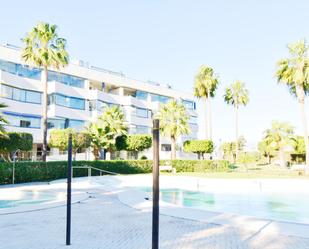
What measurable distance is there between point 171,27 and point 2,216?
670 inches

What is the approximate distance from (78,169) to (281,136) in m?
35.4

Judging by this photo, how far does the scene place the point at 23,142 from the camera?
26.6 meters

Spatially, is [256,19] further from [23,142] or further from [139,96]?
[139,96]

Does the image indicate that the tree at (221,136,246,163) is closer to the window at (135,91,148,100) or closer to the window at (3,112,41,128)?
the window at (135,91,148,100)

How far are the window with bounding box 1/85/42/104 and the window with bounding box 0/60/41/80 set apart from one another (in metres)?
1.88

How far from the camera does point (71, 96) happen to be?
41.7 metres

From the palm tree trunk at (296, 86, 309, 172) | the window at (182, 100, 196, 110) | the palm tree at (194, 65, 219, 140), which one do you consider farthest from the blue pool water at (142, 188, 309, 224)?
the window at (182, 100, 196, 110)

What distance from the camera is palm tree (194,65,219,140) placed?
4788 centimetres

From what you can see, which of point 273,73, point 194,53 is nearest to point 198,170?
point 273,73

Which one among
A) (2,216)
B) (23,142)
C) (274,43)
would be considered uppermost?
(274,43)

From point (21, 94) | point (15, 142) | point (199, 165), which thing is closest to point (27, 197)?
point (15, 142)

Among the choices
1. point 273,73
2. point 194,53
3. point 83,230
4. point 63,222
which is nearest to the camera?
point 83,230

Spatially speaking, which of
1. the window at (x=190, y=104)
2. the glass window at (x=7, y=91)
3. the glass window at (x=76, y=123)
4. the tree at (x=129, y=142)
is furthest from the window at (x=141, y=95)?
the glass window at (x=7, y=91)

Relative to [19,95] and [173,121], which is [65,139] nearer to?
[19,95]
